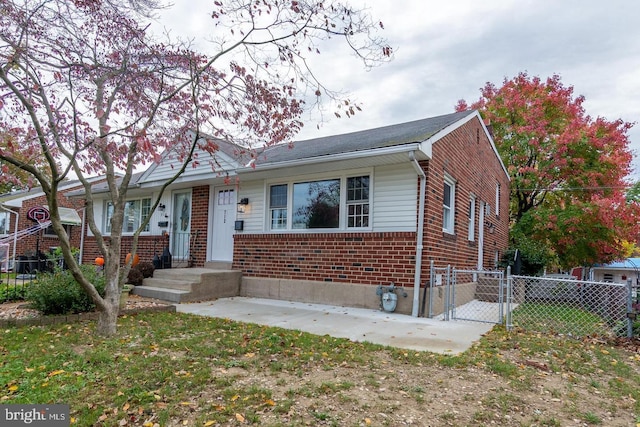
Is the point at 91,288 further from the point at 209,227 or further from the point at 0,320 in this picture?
the point at 209,227

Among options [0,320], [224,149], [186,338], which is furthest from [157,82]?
[224,149]

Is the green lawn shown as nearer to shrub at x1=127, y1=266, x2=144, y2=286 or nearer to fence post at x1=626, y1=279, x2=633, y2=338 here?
fence post at x1=626, y1=279, x2=633, y2=338

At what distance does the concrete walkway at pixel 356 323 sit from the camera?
5219mm

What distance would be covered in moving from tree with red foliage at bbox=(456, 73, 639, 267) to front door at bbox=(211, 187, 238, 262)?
11890 mm

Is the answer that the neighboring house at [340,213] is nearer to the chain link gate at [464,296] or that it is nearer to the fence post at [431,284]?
the fence post at [431,284]

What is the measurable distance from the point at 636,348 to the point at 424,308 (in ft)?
9.83

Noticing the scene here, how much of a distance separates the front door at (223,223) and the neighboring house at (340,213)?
27mm

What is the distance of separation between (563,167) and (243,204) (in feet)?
43.3

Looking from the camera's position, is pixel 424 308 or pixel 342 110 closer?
pixel 342 110

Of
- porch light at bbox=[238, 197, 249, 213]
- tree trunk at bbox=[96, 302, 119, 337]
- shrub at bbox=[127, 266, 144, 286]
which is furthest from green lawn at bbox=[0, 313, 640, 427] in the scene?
porch light at bbox=[238, 197, 249, 213]

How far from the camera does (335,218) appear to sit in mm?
8344

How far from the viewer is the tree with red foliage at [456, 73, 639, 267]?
46.9 feet

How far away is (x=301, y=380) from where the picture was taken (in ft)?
11.5

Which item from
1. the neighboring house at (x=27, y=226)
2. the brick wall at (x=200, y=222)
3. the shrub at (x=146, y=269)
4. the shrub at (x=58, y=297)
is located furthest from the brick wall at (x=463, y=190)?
the neighboring house at (x=27, y=226)
